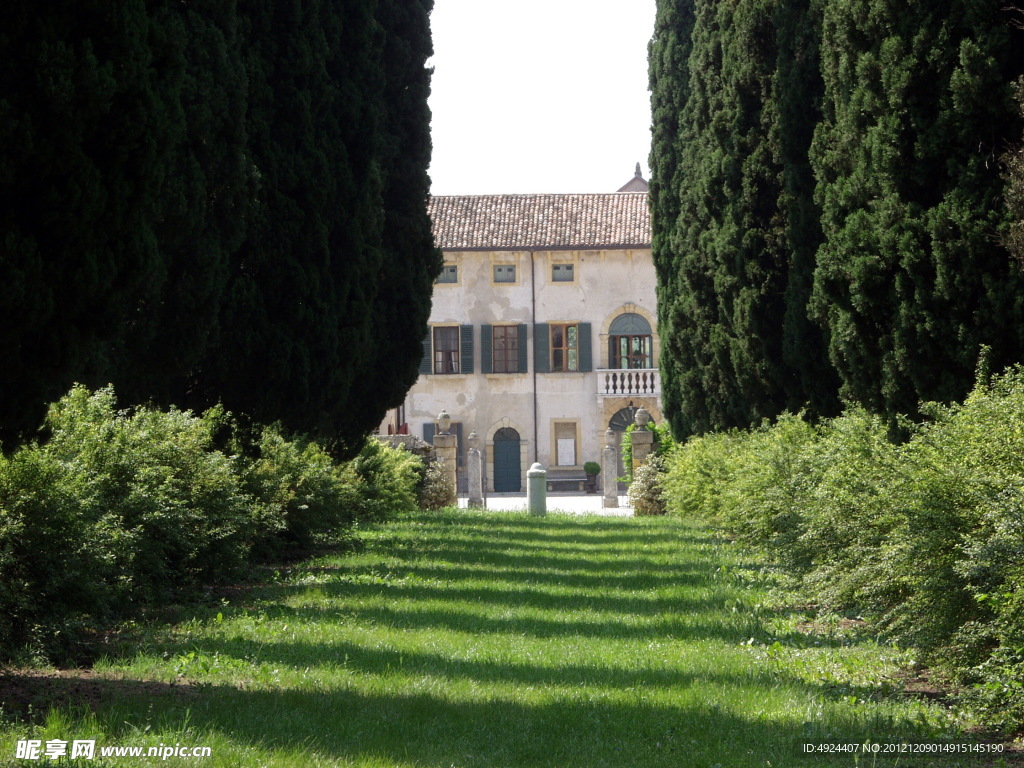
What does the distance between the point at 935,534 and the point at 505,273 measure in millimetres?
39205

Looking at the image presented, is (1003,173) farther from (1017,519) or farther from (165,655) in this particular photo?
(165,655)

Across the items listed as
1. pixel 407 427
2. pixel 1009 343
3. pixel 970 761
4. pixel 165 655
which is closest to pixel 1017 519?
pixel 970 761

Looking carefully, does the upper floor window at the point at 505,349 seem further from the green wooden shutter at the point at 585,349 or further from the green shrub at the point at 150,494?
the green shrub at the point at 150,494

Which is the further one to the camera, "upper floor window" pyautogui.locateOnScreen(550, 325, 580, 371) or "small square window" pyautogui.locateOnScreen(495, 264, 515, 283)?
"upper floor window" pyautogui.locateOnScreen(550, 325, 580, 371)

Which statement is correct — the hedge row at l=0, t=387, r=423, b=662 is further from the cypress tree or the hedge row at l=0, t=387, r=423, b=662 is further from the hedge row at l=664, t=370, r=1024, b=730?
the hedge row at l=664, t=370, r=1024, b=730

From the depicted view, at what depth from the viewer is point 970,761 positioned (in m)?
5.65

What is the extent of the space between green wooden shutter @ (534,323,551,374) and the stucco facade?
0.12 feet

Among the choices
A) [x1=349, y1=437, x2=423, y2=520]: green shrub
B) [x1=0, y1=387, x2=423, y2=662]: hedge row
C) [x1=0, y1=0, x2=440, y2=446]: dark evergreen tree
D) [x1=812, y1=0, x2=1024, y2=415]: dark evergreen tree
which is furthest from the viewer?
[x1=349, y1=437, x2=423, y2=520]: green shrub

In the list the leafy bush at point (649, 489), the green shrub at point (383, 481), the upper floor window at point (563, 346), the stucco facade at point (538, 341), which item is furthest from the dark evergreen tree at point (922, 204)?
the upper floor window at point (563, 346)

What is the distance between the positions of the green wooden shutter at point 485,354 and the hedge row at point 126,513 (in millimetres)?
30168

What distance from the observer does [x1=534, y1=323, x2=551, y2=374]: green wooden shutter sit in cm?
4591

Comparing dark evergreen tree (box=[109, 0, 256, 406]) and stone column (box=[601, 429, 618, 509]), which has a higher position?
dark evergreen tree (box=[109, 0, 256, 406])

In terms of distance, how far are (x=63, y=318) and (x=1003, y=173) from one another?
688 centimetres

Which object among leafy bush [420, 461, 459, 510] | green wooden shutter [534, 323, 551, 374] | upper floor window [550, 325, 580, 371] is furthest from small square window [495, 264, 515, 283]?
leafy bush [420, 461, 459, 510]
